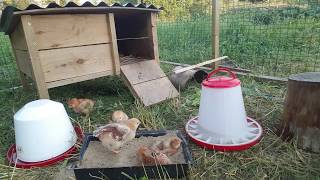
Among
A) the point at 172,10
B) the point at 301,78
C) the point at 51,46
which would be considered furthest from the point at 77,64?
the point at 172,10

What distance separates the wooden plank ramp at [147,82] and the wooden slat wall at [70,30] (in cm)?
36

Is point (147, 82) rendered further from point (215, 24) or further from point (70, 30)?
point (215, 24)

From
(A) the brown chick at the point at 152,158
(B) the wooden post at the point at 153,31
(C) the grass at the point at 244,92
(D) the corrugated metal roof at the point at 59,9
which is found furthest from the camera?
(B) the wooden post at the point at 153,31

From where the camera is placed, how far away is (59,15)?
202cm

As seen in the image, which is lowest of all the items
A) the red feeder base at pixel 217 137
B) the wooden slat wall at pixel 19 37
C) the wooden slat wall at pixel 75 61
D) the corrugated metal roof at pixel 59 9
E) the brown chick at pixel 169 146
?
the red feeder base at pixel 217 137

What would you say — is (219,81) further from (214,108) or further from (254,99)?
(254,99)

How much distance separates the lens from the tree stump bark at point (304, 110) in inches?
58.0

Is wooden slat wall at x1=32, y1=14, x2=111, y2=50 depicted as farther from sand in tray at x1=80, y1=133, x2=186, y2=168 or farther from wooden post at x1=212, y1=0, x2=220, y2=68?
wooden post at x1=212, y1=0, x2=220, y2=68

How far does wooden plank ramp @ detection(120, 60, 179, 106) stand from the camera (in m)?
2.30

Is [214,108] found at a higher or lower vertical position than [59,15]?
lower

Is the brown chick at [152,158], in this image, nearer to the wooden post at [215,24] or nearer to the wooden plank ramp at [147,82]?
the wooden plank ramp at [147,82]

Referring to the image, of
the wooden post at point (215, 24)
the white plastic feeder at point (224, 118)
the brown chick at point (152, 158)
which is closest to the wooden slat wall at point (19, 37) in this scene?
the brown chick at point (152, 158)

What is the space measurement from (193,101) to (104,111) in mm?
813

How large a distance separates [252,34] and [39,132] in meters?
3.15
